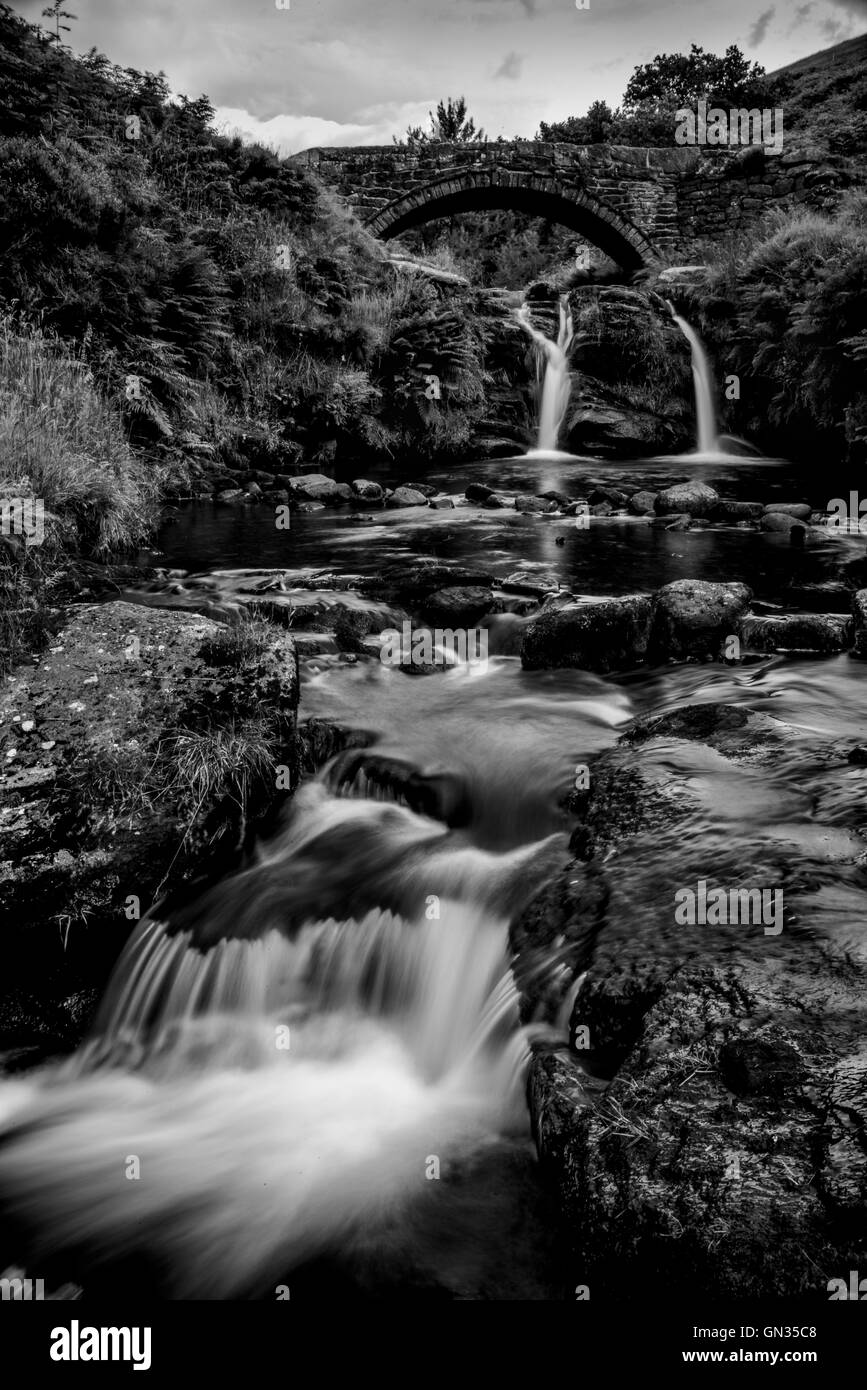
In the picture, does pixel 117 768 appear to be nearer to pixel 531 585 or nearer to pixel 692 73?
pixel 531 585

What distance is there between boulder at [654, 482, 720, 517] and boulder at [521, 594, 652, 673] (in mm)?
5515

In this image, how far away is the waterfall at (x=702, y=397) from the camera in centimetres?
1677

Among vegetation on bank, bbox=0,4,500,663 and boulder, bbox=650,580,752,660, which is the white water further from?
vegetation on bank, bbox=0,4,500,663

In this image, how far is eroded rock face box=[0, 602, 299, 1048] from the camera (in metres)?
3.53

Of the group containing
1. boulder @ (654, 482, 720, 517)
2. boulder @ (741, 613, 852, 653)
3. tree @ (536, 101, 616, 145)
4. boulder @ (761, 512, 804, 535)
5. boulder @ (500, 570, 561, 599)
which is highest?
tree @ (536, 101, 616, 145)

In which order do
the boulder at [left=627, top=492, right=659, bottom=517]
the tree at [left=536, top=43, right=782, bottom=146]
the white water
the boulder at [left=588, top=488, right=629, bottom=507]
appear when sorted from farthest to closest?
the tree at [left=536, top=43, right=782, bottom=146], the boulder at [left=588, top=488, right=629, bottom=507], the boulder at [left=627, top=492, right=659, bottom=517], the white water

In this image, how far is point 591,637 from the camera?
6.12 meters

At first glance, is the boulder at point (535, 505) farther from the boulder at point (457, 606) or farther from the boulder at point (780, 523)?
the boulder at point (457, 606)

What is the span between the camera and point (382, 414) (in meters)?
15.7

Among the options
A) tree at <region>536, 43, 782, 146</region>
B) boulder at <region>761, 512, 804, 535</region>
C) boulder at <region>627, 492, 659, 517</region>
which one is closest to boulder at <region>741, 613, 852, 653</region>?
boulder at <region>761, 512, 804, 535</region>

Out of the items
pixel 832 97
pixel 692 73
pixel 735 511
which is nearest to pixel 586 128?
pixel 832 97

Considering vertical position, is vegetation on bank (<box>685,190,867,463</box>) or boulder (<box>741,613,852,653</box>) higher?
vegetation on bank (<box>685,190,867,463</box>)
